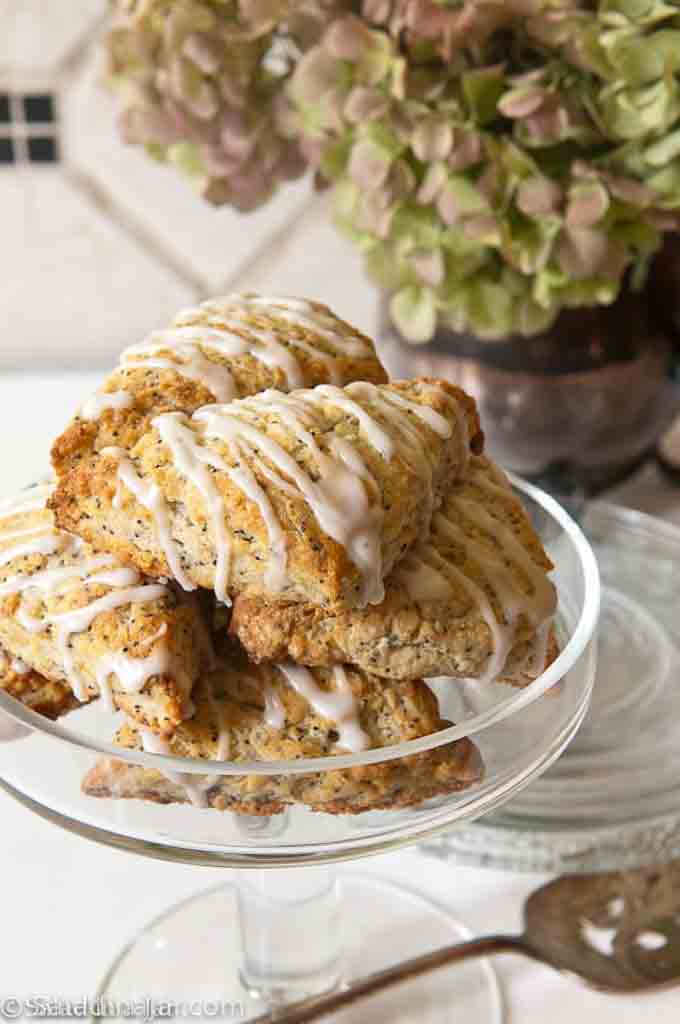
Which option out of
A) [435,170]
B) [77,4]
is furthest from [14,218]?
[435,170]

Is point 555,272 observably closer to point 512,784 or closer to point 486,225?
point 486,225

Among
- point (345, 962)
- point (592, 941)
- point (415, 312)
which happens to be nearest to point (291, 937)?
point (345, 962)

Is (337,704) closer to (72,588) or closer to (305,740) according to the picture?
(305,740)

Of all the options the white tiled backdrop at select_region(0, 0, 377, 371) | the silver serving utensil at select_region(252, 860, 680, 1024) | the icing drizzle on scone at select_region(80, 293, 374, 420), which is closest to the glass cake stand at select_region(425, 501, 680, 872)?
the silver serving utensil at select_region(252, 860, 680, 1024)

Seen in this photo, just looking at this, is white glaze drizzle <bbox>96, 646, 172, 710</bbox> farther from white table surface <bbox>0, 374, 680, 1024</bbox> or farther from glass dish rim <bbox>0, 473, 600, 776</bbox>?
white table surface <bbox>0, 374, 680, 1024</bbox>

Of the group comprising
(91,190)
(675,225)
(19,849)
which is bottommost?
(19,849)

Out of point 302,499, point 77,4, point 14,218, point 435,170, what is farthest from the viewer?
point 14,218

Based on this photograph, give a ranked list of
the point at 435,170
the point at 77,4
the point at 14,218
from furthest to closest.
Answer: the point at 14,218 < the point at 77,4 < the point at 435,170

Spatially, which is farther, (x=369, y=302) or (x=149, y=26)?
(x=369, y=302)
